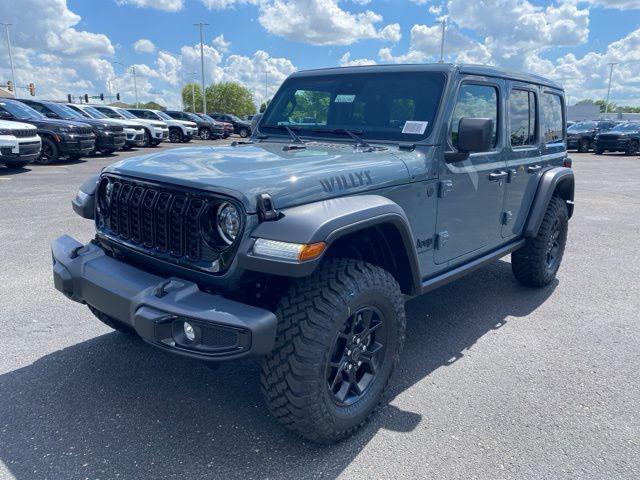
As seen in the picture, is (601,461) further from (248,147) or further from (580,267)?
(580,267)

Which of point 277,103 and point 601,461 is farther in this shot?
point 277,103

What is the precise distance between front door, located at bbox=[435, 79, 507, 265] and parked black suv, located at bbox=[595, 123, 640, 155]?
24.4 m

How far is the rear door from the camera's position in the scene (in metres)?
4.13

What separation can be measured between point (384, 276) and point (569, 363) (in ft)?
→ 5.80

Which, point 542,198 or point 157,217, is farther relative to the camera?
point 542,198

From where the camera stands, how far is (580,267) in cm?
586

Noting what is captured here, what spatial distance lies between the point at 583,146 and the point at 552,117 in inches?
1012

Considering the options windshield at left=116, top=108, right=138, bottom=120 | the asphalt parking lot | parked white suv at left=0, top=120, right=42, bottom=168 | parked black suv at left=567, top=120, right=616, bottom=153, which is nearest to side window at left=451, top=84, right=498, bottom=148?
the asphalt parking lot

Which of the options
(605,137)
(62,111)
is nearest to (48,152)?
(62,111)

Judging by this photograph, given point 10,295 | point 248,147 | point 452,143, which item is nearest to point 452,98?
point 452,143

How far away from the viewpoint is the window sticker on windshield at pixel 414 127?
10.8 feet

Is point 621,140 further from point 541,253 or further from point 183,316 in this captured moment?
point 183,316

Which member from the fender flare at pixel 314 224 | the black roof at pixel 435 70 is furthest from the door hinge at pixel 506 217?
the fender flare at pixel 314 224

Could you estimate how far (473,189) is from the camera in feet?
11.9
